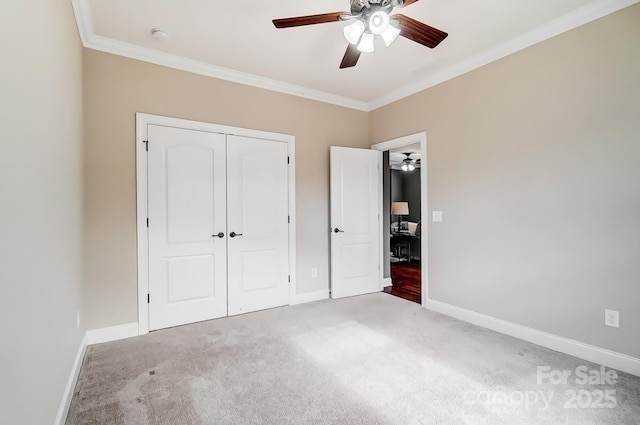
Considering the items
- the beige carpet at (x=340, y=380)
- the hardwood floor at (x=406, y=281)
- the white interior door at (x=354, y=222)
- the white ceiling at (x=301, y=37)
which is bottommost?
the beige carpet at (x=340, y=380)

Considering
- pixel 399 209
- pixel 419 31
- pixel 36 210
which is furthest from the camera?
pixel 399 209

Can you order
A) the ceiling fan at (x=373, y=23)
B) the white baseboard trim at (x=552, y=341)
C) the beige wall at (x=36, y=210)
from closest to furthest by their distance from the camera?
the beige wall at (x=36, y=210) → the ceiling fan at (x=373, y=23) → the white baseboard trim at (x=552, y=341)

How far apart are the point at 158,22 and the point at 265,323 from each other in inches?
114

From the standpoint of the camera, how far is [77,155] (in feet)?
7.91

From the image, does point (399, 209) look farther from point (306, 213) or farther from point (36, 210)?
point (36, 210)

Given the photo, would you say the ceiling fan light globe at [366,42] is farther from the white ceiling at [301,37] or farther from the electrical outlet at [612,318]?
the electrical outlet at [612,318]

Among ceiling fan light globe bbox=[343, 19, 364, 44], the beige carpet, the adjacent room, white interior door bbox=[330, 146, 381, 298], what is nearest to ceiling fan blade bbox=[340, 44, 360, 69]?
the adjacent room

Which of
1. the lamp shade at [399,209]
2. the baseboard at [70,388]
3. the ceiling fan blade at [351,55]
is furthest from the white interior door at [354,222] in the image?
the lamp shade at [399,209]

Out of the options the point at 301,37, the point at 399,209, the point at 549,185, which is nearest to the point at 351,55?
the point at 301,37

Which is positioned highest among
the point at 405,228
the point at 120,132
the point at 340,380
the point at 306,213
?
the point at 120,132

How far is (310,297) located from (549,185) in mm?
2822

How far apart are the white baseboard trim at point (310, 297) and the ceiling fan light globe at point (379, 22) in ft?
9.89

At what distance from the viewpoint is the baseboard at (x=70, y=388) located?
1671 mm

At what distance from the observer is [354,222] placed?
4.21 meters
